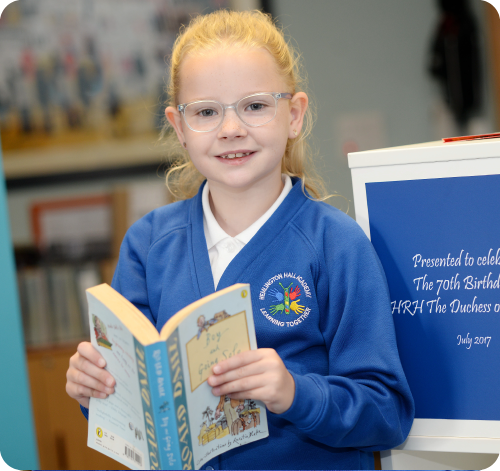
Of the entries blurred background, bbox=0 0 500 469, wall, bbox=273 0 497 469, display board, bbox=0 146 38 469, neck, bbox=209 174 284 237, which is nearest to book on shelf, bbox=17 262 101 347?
blurred background, bbox=0 0 500 469

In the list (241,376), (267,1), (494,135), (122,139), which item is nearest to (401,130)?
(267,1)

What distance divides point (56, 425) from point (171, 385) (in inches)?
73.5

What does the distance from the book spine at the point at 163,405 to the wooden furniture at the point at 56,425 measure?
175cm

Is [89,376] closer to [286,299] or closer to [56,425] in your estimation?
[286,299]

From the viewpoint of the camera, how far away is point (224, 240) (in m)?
1.07

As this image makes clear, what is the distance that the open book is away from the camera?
0.73 metres

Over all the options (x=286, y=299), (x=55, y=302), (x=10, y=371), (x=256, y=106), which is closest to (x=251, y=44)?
(x=256, y=106)

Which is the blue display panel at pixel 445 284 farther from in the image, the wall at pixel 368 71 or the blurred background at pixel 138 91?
the wall at pixel 368 71

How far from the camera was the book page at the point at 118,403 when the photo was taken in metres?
0.80

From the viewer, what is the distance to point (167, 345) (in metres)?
0.72

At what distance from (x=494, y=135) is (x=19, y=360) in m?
1.26

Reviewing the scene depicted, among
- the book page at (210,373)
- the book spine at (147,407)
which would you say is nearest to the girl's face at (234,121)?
the book page at (210,373)

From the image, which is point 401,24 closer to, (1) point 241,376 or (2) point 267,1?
(2) point 267,1

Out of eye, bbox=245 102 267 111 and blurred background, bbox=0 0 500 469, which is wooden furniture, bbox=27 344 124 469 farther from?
eye, bbox=245 102 267 111
